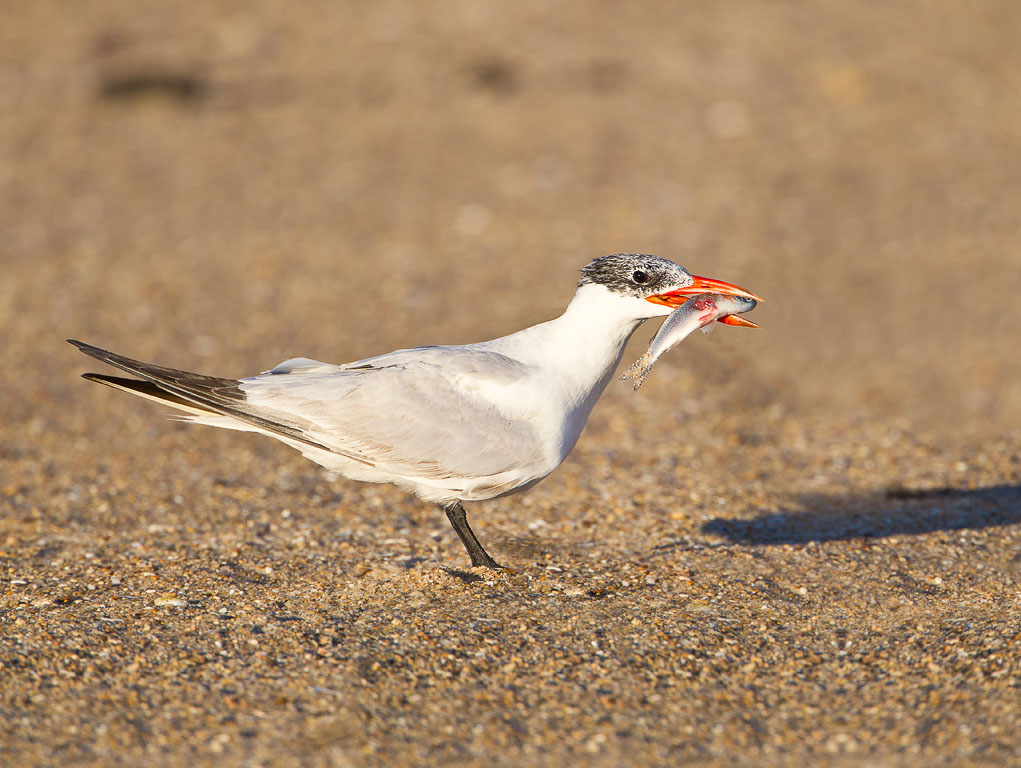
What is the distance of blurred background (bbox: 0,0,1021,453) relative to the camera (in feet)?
30.0

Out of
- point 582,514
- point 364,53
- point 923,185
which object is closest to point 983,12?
point 923,185

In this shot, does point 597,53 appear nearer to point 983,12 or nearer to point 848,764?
point 983,12

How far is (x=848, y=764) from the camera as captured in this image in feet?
12.1

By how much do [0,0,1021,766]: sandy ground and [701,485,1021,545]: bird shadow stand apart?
0.11 feet

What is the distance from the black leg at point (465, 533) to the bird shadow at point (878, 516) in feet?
4.76

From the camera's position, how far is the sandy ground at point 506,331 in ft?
13.3

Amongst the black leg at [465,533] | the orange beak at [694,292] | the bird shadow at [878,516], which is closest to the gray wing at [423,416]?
the black leg at [465,533]

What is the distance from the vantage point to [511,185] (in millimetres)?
11906

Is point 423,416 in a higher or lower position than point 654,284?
lower

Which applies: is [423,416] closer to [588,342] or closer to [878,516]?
[588,342]

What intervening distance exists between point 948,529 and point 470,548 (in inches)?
103

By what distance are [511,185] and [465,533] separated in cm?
740

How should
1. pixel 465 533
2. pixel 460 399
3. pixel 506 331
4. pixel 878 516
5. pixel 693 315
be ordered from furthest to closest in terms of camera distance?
pixel 506 331 → pixel 878 516 → pixel 465 533 → pixel 460 399 → pixel 693 315

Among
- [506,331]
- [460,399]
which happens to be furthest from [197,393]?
[506,331]
